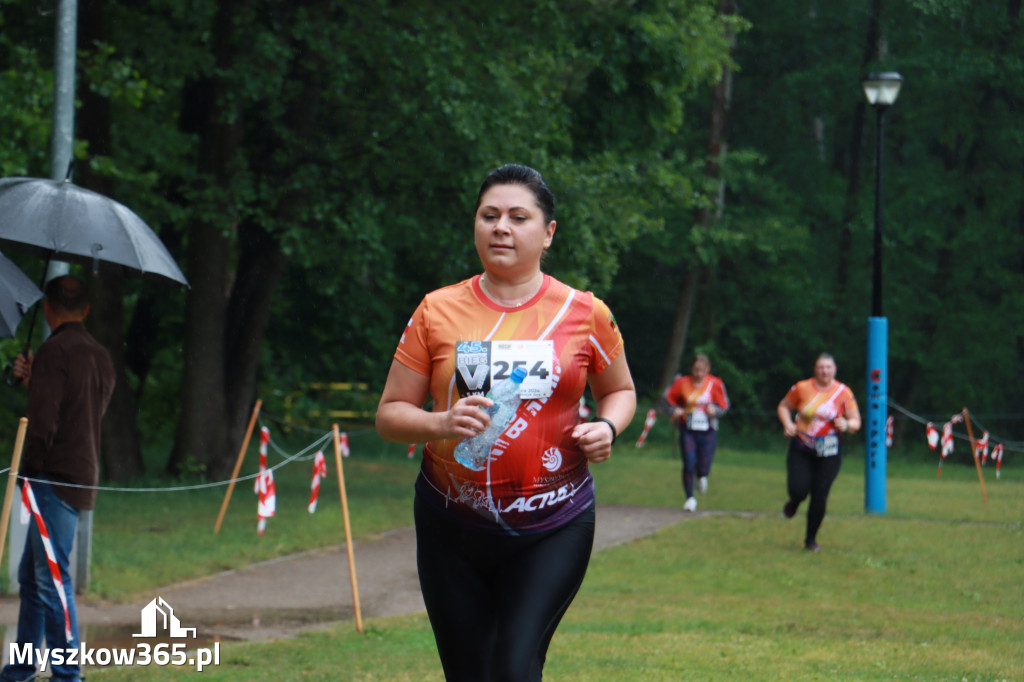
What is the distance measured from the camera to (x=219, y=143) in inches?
723

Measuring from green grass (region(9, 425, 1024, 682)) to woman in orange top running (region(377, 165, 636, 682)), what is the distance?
3274mm

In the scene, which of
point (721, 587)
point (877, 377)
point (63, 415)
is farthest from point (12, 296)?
point (877, 377)

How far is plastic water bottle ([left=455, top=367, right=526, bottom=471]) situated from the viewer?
13.3 ft

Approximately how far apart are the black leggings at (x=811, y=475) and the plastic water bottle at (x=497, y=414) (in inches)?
371

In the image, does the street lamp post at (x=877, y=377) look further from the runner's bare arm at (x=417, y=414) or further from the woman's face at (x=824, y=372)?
the runner's bare arm at (x=417, y=414)

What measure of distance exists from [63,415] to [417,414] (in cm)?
320

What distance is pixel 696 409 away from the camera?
17156 mm

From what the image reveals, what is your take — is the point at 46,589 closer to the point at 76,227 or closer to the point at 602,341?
the point at 76,227

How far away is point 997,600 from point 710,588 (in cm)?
230

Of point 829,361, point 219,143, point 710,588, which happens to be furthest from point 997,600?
point 219,143

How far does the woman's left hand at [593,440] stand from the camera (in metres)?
4.04

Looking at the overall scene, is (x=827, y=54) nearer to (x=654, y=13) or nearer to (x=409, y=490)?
(x=654, y=13)

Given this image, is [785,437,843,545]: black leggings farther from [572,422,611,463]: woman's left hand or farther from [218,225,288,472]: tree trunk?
[572,422,611,463]: woman's left hand

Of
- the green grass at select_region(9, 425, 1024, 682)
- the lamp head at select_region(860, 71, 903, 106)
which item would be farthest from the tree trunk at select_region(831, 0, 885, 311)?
the lamp head at select_region(860, 71, 903, 106)
